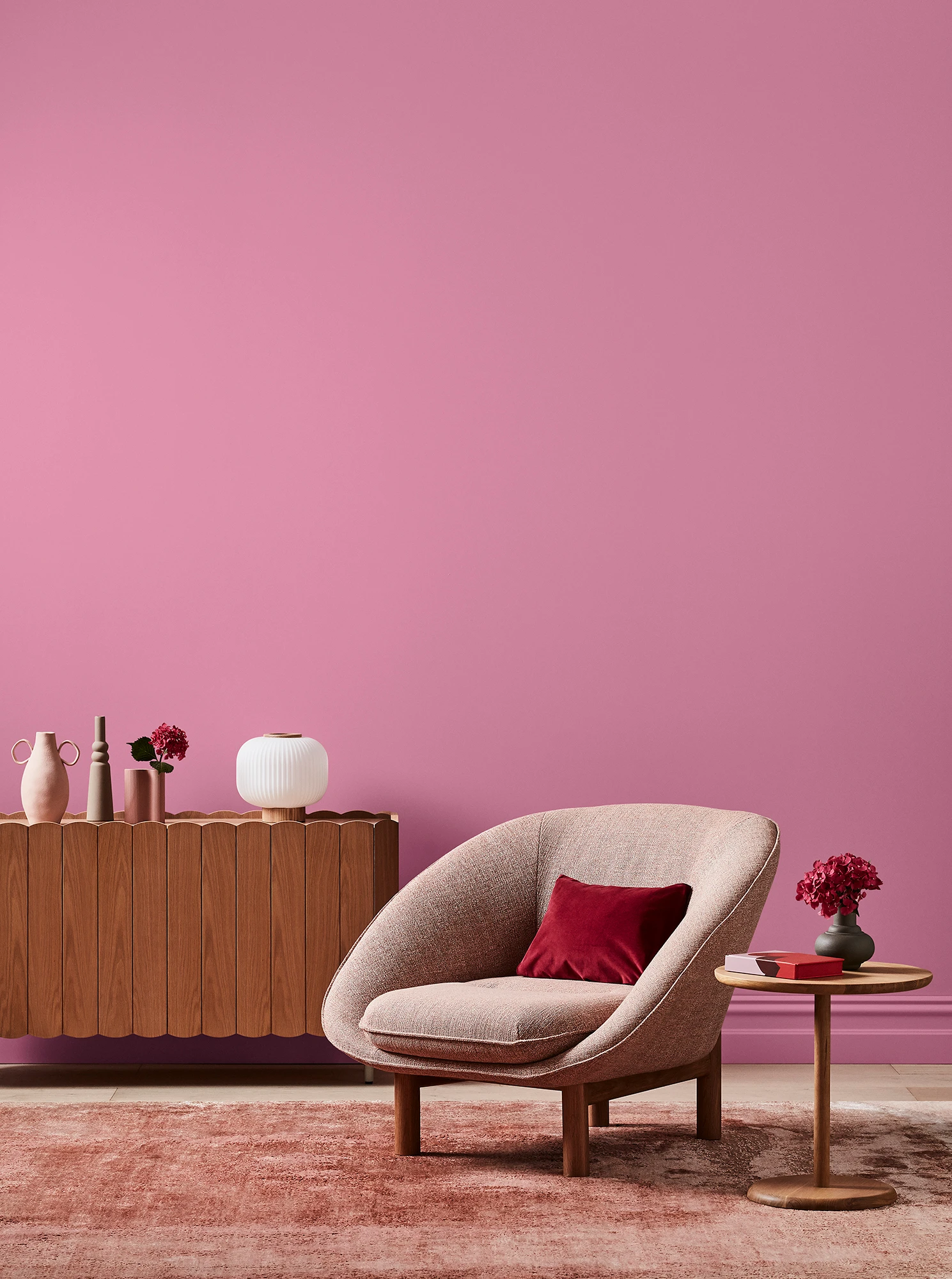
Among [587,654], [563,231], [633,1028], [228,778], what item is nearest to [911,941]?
[587,654]

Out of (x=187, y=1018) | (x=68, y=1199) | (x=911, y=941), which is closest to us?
(x=68, y=1199)

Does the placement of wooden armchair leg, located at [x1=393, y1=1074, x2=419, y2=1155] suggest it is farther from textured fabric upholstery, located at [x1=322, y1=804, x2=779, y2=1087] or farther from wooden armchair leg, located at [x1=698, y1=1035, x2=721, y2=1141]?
wooden armchair leg, located at [x1=698, y1=1035, x2=721, y2=1141]

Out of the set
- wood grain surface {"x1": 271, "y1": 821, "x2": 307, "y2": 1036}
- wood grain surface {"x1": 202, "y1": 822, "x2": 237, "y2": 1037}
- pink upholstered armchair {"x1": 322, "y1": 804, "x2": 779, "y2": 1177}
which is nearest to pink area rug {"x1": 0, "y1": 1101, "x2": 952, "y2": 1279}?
pink upholstered armchair {"x1": 322, "y1": 804, "x2": 779, "y2": 1177}

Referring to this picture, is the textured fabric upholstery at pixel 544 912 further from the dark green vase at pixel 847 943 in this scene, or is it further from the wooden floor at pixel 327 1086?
the wooden floor at pixel 327 1086

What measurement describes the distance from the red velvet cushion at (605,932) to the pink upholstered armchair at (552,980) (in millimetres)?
46

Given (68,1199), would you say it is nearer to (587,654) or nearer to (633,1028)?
(633,1028)

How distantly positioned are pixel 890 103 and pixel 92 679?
118 inches

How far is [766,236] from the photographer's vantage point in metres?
4.44

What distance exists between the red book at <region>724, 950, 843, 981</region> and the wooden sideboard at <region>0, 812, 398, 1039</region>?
4.29 ft

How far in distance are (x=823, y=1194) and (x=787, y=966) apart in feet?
1.55

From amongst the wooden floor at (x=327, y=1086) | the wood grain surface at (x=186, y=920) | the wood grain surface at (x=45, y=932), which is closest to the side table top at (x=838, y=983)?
the wooden floor at (x=327, y=1086)

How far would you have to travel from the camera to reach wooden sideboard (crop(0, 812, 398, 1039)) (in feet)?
13.1

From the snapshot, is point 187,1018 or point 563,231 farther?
point 563,231

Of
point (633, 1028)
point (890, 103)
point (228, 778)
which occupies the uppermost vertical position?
point (890, 103)
